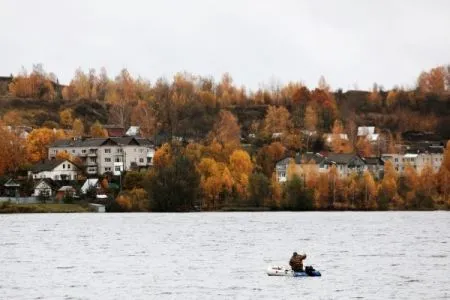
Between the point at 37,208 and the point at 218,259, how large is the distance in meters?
85.8

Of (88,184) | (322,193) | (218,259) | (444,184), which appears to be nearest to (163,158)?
(88,184)

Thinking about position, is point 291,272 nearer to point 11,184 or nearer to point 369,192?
point 369,192

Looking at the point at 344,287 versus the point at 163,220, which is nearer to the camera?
the point at 344,287

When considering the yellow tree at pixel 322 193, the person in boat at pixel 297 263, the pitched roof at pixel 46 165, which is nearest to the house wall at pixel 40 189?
the pitched roof at pixel 46 165

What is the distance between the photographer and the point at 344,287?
61.0 metres

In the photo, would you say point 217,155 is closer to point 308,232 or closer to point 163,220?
point 163,220

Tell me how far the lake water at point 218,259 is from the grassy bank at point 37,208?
84.9 ft

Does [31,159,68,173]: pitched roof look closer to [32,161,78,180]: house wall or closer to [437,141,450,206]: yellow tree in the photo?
[32,161,78,180]: house wall

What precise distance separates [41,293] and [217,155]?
409 feet

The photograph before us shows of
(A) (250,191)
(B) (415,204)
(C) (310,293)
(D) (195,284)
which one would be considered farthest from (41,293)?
(B) (415,204)

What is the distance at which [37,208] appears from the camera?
16075 centimetres

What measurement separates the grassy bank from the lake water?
84.9 feet

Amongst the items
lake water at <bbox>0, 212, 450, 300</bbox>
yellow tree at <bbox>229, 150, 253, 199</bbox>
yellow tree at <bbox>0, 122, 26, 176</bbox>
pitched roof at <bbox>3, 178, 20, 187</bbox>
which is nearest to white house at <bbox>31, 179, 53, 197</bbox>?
pitched roof at <bbox>3, 178, 20, 187</bbox>

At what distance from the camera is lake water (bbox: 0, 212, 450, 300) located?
197ft
